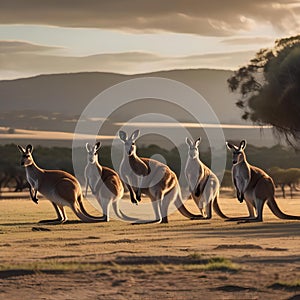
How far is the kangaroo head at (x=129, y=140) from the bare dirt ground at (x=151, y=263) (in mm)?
2290

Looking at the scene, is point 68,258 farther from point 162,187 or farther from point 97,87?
point 97,87

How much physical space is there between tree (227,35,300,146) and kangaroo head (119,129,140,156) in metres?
5.23

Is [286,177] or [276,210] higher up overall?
[286,177]

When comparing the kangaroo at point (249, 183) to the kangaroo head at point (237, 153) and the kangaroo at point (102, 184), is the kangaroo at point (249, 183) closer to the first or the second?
the kangaroo head at point (237, 153)

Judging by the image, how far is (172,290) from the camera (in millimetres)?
11562

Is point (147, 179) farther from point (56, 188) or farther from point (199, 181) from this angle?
point (56, 188)

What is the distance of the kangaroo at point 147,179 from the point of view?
2125 centimetres

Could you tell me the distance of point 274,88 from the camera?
1013 inches

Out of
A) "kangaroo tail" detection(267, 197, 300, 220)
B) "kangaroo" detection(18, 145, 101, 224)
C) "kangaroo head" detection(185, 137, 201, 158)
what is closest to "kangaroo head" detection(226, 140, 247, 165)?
"kangaroo head" detection(185, 137, 201, 158)

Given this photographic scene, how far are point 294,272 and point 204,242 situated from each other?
13.6 ft

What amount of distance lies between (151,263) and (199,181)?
8.65 m

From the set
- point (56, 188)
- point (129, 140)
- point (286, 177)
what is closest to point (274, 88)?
point (129, 140)

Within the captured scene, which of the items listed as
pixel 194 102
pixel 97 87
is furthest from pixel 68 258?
pixel 97 87

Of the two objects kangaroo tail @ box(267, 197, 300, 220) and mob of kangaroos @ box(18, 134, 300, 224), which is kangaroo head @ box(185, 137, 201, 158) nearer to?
mob of kangaroos @ box(18, 134, 300, 224)
